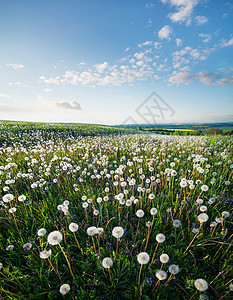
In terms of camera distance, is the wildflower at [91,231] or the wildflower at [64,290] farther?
the wildflower at [91,231]

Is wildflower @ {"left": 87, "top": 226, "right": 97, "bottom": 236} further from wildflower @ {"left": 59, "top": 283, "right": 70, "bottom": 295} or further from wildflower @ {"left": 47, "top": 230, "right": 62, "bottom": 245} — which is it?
wildflower @ {"left": 59, "top": 283, "right": 70, "bottom": 295}

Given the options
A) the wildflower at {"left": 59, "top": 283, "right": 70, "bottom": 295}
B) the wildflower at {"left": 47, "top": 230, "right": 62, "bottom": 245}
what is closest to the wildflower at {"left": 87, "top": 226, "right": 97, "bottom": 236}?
the wildflower at {"left": 47, "top": 230, "right": 62, "bottom": 245}

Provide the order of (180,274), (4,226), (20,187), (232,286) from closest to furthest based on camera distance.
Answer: (232,286)
(180,274)
(4,226)
(20,187)

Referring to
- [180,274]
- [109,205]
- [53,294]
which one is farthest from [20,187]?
[180,274]

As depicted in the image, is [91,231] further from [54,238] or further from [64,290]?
[64,290]

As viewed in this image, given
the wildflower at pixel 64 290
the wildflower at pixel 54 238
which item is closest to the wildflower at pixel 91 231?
the wildflower at pixel 54 238

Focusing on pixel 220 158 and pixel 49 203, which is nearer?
pixel 49 203

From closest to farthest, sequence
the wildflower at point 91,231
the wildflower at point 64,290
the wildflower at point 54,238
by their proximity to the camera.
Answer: the wildflower at point 64,290, the wildflower at point 54,238, the wildflower at point 91,231

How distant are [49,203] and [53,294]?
1.57 m

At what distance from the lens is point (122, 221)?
2.47 metres

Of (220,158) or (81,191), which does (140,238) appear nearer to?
(81,191)

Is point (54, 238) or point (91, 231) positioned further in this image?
point (91, 231)

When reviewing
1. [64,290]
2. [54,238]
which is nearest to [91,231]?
[54,238]

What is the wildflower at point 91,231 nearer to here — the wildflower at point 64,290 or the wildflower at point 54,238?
the wildflower at point 54,238
